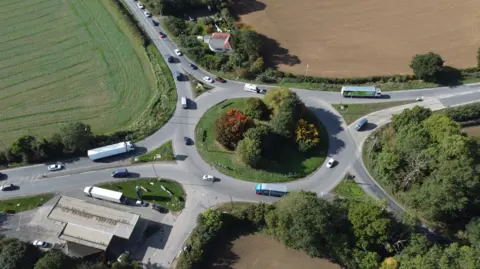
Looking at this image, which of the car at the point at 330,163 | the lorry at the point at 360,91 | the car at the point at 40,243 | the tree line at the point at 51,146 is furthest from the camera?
the lorry at the point at 360,91

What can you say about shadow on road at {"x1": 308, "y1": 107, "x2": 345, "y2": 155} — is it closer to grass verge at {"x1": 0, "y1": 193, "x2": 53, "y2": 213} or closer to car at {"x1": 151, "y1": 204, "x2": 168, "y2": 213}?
car at {"x1": 151, "y1": 204, "x2": 168, "y2": 213}

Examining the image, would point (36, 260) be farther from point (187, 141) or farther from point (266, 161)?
point (266, 161)

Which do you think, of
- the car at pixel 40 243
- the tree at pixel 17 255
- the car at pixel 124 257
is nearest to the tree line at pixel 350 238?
the car at pixel 124 257

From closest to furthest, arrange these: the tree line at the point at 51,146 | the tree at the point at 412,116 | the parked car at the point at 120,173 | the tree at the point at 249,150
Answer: the tree at the point at 249,150
the parked car at the point at 120,173
the tree line at the point at 51,146
the tree at the point at 412,116

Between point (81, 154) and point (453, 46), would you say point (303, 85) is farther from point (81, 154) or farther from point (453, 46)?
point (81, 154)

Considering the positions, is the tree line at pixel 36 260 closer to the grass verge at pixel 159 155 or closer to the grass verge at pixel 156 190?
the grass verge at pixel 156 190
